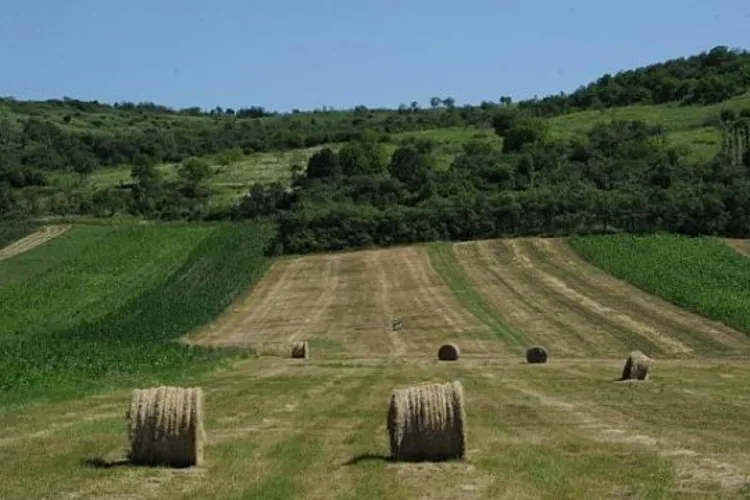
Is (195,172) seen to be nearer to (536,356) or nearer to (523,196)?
(523,196)

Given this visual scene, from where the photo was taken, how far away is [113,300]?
7369 centimetres

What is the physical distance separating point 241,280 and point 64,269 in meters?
14.9

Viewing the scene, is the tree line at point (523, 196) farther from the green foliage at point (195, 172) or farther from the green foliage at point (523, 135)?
the green foliage at point (195, 172)

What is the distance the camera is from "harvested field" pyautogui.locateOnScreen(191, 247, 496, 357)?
2076 inches

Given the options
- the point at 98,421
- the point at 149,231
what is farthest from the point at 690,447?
the point at 149,231

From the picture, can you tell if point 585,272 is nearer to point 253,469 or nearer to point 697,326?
point 697,326

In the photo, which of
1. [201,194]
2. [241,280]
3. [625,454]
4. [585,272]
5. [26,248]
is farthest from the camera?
[201,194]

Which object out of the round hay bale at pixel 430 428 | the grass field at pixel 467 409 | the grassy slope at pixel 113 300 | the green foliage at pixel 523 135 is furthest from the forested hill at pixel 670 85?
the round hay bale at pixel 430 428

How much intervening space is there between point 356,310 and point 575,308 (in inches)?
423

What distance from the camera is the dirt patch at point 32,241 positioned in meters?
96.0

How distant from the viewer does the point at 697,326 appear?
54.1m

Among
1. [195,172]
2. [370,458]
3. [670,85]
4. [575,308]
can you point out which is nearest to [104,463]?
[370,458]

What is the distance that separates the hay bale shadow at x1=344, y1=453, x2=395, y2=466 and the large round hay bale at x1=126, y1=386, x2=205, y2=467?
80.5 inches

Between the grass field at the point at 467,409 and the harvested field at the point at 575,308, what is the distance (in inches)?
7.8
